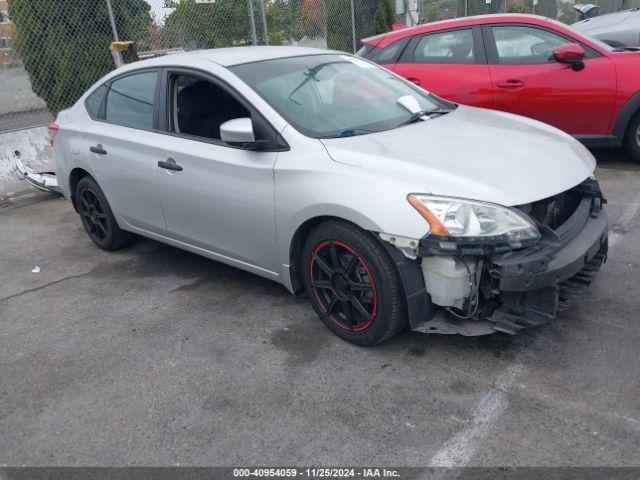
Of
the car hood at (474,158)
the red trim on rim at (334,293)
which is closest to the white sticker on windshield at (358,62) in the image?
the car hood at (474,158)

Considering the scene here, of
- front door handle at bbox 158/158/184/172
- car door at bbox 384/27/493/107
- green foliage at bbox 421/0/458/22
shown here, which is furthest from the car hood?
green foliage at bbox 421/0/458/22

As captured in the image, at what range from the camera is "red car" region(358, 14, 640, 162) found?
6016 millimetres

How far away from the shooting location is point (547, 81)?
6176 millimetres

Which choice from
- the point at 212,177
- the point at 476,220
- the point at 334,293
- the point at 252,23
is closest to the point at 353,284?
the point at 334,293

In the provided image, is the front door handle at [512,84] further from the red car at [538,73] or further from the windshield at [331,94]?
the windshield at [331,94]

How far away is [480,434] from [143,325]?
2.29m

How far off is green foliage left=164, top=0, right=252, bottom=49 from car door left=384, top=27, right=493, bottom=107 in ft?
13.3

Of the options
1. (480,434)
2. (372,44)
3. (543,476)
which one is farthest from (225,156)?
(372,44)

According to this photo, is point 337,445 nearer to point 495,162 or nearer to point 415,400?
point 415,400

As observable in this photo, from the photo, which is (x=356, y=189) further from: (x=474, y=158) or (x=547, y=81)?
(x=547, y=81)

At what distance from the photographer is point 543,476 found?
2.36 m

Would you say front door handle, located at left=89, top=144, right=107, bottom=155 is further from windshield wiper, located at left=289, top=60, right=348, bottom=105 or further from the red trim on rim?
the red trim on rim

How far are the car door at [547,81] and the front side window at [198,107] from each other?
11.6ft

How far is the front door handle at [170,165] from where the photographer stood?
159 inches
